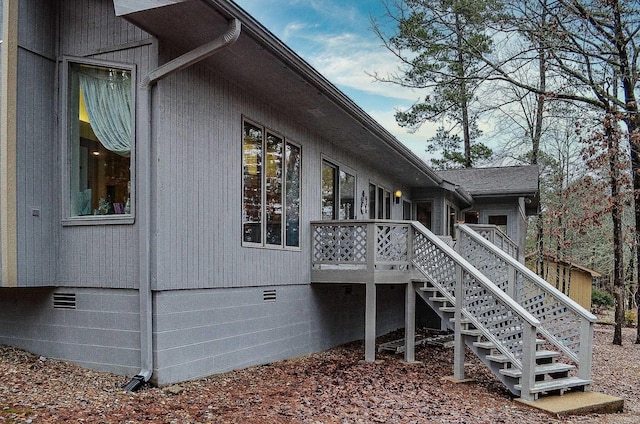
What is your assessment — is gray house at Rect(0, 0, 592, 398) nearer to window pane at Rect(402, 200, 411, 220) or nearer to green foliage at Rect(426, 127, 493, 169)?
window pane at Rect(402, 200, 411, 220)

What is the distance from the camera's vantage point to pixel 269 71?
633 centimetres

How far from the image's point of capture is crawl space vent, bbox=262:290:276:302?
292 inches

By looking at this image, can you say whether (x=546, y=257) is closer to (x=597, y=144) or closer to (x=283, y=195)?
(x=597, y=144)

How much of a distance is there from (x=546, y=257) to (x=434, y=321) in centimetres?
899

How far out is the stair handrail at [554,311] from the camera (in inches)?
258

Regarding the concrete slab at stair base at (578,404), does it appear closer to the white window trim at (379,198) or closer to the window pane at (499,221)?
the white window trim at (379,198)

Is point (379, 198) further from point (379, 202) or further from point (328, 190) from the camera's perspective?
point (328, 190)

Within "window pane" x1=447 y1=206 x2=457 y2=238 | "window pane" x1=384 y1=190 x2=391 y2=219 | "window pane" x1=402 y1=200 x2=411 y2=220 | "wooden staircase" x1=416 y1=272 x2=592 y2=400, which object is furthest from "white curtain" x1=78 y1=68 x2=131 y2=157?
"window pane" x1=447 y1=206 x2=457 y2=238

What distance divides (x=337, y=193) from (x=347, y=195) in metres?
0.54

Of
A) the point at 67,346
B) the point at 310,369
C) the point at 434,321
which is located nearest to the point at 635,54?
the point at 434,321

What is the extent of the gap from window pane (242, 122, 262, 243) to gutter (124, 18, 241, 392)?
1774 mm

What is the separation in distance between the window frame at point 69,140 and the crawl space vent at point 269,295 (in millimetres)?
2489

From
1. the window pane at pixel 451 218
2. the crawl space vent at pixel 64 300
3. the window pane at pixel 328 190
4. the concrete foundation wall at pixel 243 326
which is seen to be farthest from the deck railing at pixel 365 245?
the window pane at pixel 451 218

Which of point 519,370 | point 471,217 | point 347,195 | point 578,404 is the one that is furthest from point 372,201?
point 471,217
